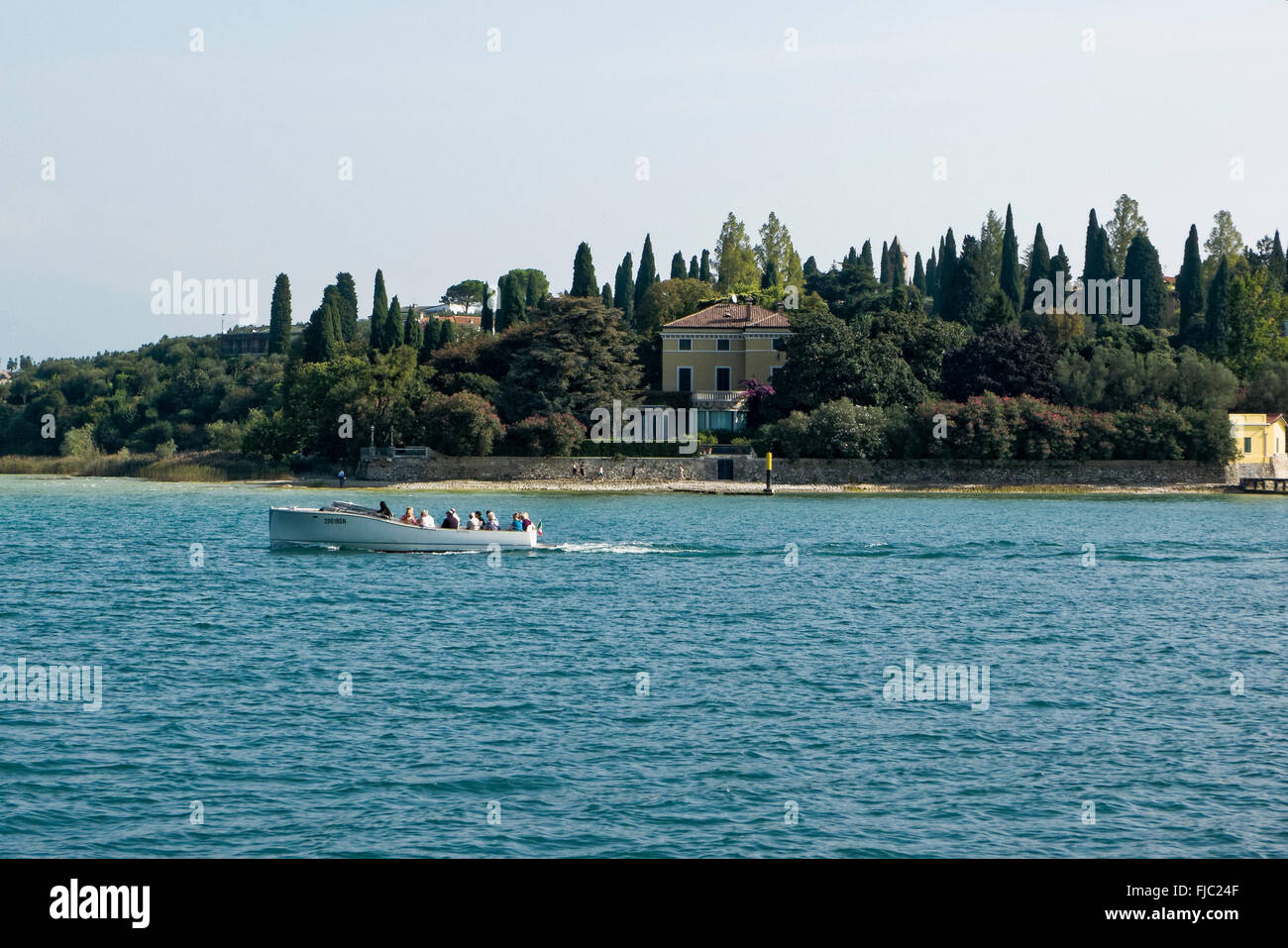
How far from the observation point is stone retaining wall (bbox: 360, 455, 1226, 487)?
271 ft

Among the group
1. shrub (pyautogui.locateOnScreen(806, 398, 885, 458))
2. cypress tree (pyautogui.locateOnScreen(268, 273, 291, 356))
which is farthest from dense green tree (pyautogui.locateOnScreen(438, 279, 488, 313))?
shrub (pyautogui.locateOnScreen(806, 398, 885, 458))

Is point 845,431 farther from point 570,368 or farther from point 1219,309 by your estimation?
point 1219,309

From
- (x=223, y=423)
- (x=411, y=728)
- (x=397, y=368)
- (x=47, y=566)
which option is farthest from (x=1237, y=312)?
(x=411, y=728)

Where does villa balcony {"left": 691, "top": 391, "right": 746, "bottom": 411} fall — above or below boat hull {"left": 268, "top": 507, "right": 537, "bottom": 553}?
above

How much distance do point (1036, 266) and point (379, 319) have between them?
6031 cm

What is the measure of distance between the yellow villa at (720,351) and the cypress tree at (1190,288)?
39.7 m

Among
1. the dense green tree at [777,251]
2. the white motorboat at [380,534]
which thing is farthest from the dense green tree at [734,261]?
the white motorboat at [380,534]

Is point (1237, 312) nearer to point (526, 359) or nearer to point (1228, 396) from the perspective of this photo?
point (1228, 396)

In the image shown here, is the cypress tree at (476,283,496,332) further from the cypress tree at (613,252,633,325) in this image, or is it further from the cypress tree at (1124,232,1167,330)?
the cypress tree at (1124,232,1167,330)

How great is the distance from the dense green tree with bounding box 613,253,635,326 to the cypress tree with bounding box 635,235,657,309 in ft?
4.80

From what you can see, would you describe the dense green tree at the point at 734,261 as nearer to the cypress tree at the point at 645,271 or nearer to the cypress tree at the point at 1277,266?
the cypress tree at the point at 645,271

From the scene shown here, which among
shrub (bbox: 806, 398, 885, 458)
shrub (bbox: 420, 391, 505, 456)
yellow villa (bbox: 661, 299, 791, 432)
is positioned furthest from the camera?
yellow villa (bbox: 661, 299, 791, 432)

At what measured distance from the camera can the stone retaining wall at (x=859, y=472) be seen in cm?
8256

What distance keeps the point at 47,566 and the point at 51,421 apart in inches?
3346
